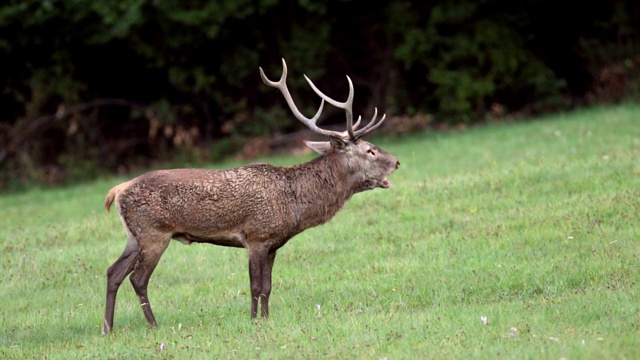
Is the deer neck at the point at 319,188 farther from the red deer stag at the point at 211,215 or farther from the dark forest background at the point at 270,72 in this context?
the dark forest background at the point at 270,72

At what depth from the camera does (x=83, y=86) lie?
1017 inches

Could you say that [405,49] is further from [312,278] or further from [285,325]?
[285,325]

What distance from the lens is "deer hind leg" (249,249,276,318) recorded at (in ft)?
30.6

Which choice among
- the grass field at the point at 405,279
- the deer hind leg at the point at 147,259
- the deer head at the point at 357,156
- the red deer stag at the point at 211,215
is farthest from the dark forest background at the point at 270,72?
the deer hind leg at the point at 147,259

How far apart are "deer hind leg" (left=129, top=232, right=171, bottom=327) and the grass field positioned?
0.22 m

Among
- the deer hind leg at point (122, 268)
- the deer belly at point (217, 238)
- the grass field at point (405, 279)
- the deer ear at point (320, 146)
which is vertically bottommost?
the grass field at point (405, 279)

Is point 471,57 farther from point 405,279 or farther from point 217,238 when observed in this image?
point 217,238

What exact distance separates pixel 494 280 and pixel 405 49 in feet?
53.4

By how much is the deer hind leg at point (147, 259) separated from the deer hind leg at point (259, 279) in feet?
2.71

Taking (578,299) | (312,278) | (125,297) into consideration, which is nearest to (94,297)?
(125,297)

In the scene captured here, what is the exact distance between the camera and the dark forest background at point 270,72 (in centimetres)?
2511

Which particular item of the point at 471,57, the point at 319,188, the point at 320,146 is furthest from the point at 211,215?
the point at 471,57

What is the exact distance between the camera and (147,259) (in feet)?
30.9

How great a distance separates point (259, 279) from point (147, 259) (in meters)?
1.04
